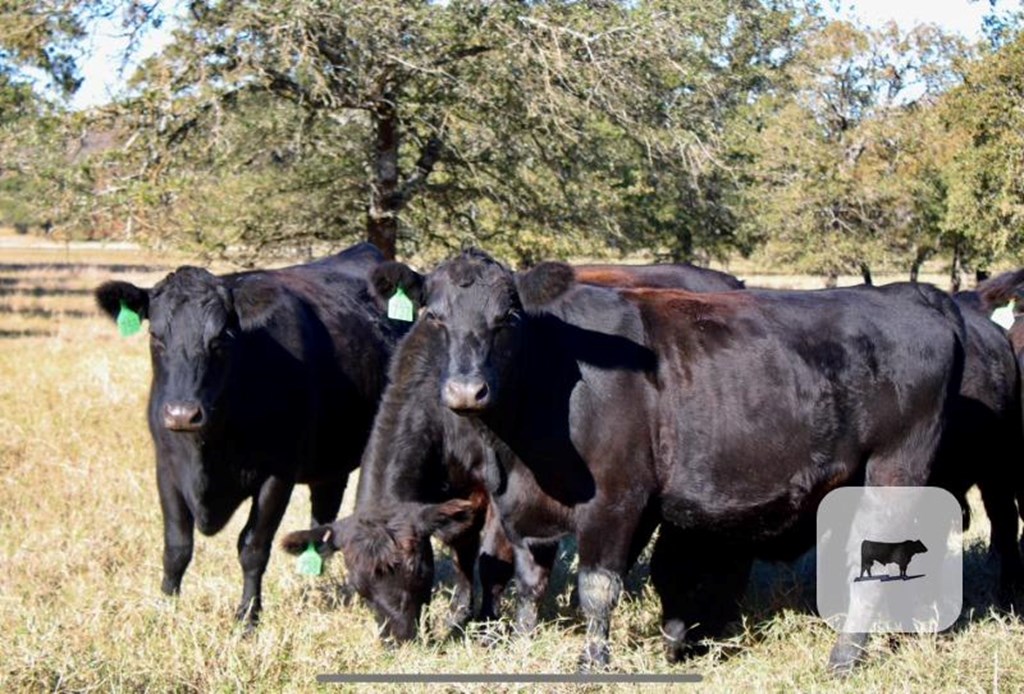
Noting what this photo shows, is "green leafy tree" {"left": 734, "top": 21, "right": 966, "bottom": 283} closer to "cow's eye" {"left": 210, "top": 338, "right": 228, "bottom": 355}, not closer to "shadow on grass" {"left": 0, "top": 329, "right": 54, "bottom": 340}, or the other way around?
"shadow on grass" {"left": 0, "top": 329, "right": 54, "bottom": 340}

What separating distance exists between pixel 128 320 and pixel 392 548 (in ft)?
6.32

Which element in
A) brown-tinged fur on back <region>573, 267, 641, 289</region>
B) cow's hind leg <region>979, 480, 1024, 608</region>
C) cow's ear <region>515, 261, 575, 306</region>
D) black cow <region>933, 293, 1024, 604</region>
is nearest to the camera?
cow's ear <region>515, 261, 575, 306</region>

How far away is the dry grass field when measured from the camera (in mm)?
4629

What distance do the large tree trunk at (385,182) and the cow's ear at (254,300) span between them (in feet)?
19.1

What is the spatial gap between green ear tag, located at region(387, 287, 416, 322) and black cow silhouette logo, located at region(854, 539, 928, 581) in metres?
2.35

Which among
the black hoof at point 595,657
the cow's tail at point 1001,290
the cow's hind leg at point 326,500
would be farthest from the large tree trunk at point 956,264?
the black hoof at point 595,657

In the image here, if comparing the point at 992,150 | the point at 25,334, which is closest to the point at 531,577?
the point at 992,150

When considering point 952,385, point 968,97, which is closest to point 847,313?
point 952,385

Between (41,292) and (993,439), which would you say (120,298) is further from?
(41,292)

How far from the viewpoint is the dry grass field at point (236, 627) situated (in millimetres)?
4629

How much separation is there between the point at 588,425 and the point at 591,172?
8.05 meters

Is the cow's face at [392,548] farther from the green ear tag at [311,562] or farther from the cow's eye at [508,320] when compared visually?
the cow's eye at [508,320]

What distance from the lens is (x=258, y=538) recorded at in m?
6.40

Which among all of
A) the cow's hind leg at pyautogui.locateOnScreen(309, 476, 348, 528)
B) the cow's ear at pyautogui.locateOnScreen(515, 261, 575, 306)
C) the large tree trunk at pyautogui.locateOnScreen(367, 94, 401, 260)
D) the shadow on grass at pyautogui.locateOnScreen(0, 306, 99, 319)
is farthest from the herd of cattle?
the shadow on grass at pyautogui.locateOnScreen(0, 306, 99, 319)
